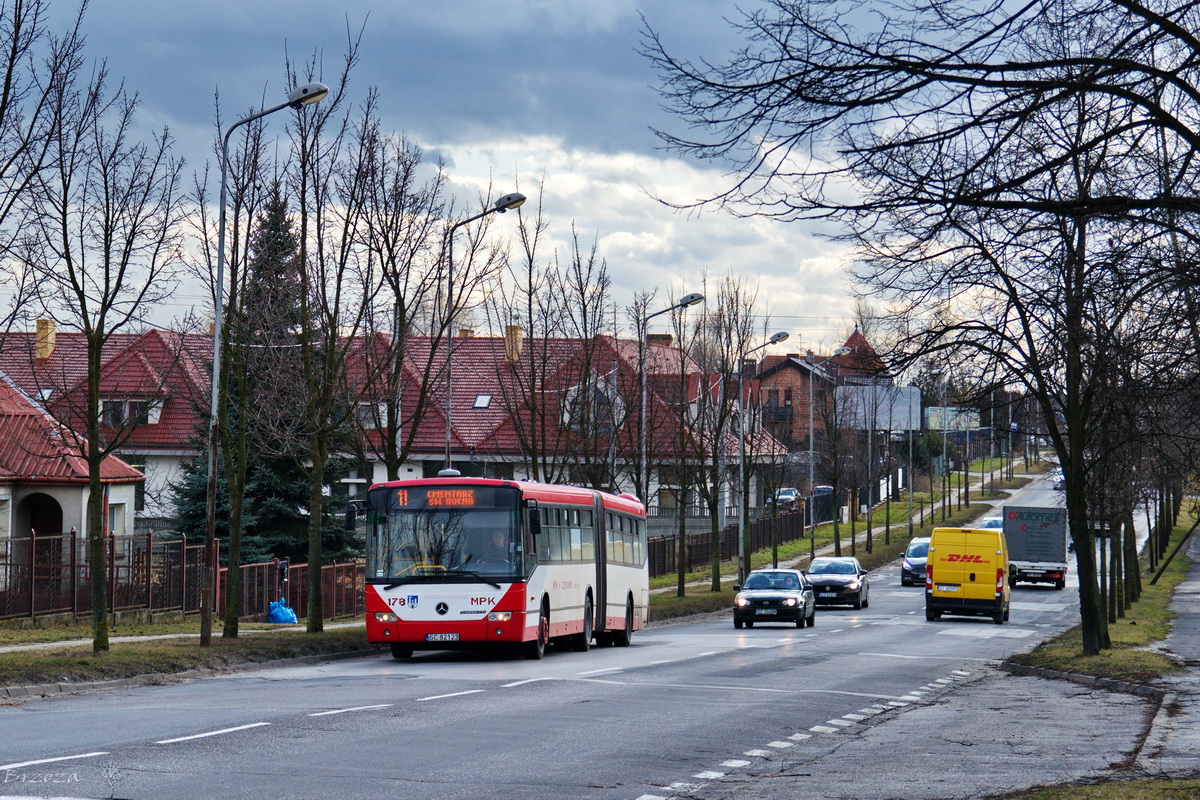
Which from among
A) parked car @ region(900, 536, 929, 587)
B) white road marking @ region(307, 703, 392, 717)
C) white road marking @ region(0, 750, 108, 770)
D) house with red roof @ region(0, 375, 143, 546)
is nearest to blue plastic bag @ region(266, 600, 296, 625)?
house with red roof @ region(0, 375, 143, 546)

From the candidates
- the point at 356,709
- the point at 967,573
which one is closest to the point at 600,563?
the point at 356,709

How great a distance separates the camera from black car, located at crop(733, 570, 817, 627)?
35562 mm

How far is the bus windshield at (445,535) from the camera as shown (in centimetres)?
2292

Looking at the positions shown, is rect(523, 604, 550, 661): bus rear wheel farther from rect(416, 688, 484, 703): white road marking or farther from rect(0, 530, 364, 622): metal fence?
rect(0, 530, 364, 622): metal fence

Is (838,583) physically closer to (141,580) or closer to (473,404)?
Result: (141,580)

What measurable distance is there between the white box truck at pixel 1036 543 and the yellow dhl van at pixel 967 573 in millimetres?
17650

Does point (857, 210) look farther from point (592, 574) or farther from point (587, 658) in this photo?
point (592, 574)

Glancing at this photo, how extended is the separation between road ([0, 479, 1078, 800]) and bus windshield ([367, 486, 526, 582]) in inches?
59.0

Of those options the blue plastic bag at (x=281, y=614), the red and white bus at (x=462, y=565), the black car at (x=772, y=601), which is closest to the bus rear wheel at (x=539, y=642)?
the red and white bus at (x=462, y=565)

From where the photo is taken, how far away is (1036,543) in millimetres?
58094

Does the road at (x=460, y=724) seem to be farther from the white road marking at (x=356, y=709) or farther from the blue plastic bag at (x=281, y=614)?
the blue plastic bag at (x=281, y=614)

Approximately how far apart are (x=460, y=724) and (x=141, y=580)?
22.0 metres

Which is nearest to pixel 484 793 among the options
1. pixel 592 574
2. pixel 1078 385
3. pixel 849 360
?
pixel 849 360

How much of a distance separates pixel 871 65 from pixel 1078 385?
15.9 metres
